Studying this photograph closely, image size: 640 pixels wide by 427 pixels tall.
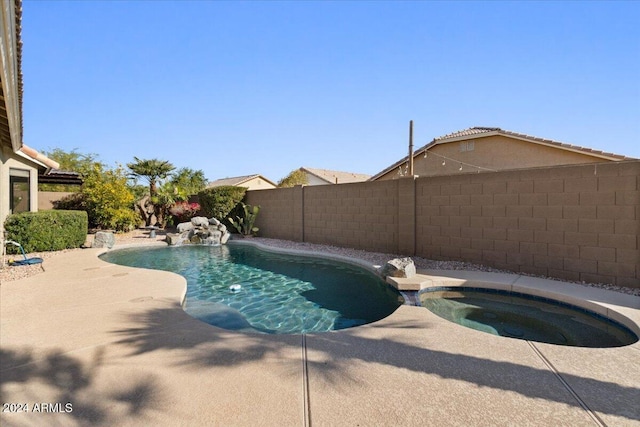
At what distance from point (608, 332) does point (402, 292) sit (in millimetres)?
3116

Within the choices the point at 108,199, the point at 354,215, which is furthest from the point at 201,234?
the point at 354,215

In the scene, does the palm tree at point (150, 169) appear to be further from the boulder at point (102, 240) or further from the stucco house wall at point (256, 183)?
the stucco house wall at point (256, 183)

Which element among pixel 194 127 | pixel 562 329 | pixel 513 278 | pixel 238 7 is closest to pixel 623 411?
pixel 562 329

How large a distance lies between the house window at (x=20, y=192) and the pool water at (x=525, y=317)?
46.4 feet

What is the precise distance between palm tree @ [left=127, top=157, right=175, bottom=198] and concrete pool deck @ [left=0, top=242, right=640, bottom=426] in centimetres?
2039

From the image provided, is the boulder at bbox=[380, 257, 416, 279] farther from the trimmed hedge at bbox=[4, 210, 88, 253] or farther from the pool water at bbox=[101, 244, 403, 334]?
the trimmed hedge at bbox=[4, 210, 88, 253]

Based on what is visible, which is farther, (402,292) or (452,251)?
(452,251)

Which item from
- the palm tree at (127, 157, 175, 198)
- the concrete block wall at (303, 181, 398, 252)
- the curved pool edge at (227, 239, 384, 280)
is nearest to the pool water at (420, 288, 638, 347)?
the curved pool edge at (227, 239, 384, 280)

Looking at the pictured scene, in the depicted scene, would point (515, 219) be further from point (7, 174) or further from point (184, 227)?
point (7, 174)

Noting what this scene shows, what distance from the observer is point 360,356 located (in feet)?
10.9

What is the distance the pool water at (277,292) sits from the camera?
548cm

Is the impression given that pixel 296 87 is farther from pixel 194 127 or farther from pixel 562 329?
pixel 562 329

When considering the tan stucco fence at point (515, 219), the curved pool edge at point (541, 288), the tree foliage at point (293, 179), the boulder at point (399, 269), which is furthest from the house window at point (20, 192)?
the tree foliage at point (293, 179)

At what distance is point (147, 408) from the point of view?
246 cm
